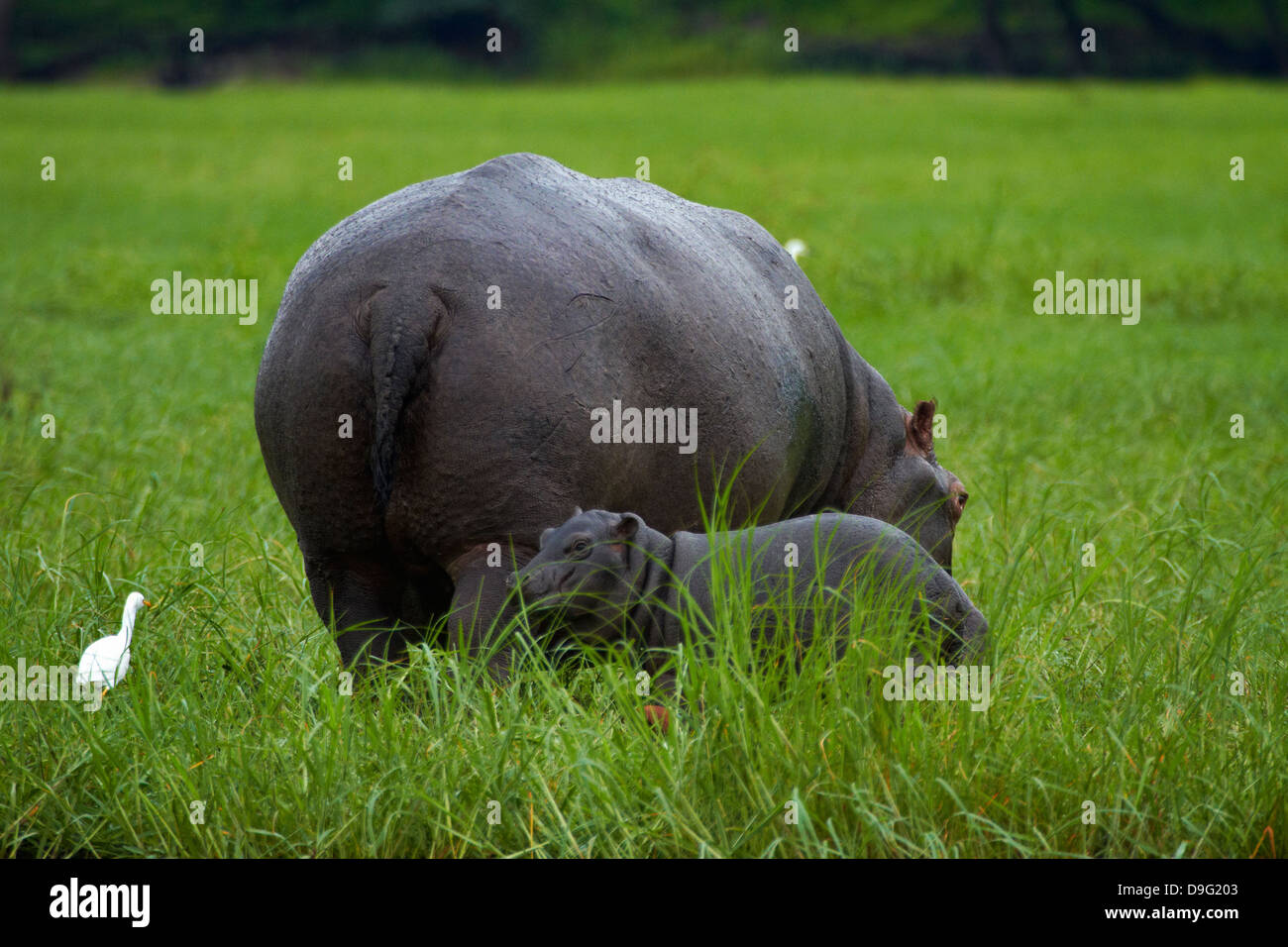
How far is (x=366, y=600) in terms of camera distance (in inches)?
153

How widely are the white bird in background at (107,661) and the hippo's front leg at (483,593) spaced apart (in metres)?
0.86

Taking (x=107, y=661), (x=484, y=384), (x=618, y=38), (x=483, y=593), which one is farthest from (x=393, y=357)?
(x=618, y=38)

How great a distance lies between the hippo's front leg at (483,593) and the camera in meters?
3.59

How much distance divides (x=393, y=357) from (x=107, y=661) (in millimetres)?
1121

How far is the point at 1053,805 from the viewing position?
3.31 metres

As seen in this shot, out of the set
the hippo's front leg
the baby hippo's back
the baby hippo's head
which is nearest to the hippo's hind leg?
the hippo's front leg

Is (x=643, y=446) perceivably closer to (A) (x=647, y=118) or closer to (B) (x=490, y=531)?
(B) (x=490, y=531)

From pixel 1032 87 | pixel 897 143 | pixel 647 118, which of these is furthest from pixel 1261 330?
pixel 1032 87

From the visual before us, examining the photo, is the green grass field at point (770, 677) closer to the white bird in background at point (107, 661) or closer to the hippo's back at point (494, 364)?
the white bird in background at point (107, 661)

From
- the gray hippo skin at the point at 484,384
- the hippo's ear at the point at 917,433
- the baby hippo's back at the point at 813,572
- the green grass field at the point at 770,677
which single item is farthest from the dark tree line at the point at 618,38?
the baby hippo's back at the point at 813,572

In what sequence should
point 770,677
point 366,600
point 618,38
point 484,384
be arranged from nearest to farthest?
point 770,677 < point 484,384 < point 366,600 < point 618,38

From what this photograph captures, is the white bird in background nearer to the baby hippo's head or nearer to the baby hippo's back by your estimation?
the baby hippo's head

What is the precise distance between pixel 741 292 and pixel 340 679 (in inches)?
60.3

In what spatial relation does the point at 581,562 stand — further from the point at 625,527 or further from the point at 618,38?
the point at 618,38
